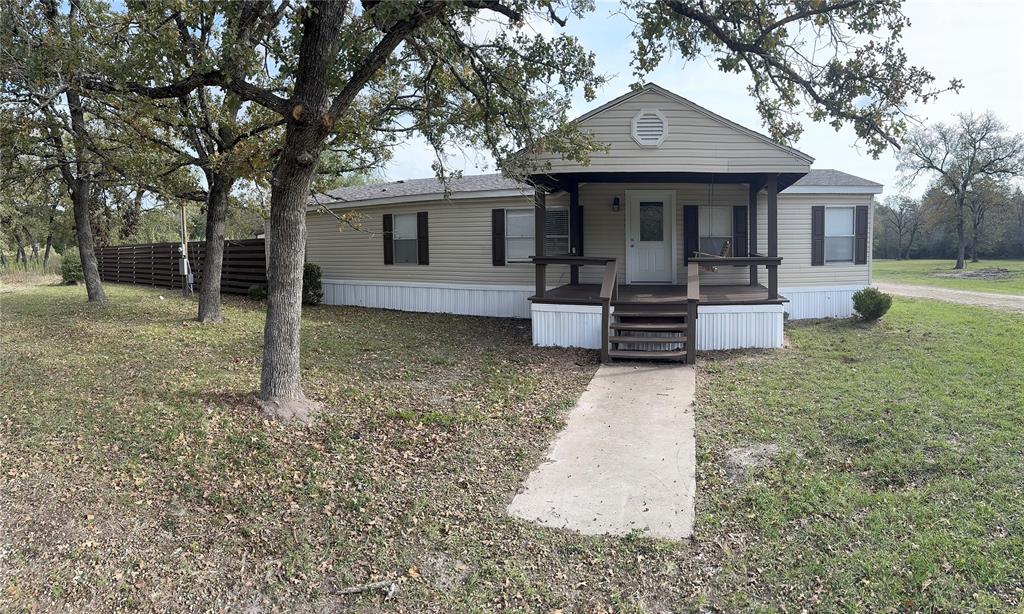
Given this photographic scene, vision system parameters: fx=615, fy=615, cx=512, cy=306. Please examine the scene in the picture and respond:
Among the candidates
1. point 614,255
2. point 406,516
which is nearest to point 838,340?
point 614,255

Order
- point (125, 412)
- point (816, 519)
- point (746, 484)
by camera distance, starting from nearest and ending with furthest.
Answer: point (816, 519) → point (746, 484) → point (125, 412)

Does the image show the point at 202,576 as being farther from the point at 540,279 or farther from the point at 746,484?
the point at 540,279

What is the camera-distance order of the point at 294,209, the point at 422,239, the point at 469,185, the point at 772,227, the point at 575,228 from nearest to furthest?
1. the point at 294,209
2. the point at 772,227
3. the point at 575,228
4. the point at 469,185
5. the point at 422,239

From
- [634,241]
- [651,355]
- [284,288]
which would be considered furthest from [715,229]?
[284,288]

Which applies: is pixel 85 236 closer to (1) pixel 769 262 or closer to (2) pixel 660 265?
(2) pixel 660 265

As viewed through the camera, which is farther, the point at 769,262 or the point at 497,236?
the point at 497,236

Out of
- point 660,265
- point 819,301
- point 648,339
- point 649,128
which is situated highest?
point 649,128

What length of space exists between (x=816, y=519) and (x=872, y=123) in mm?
4333

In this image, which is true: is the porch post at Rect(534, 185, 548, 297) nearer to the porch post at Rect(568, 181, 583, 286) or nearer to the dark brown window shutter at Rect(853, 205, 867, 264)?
the porch post at Rect(568, 181, 583, 286)

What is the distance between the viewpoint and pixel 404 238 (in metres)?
14.7

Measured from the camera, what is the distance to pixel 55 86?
6.42 metres

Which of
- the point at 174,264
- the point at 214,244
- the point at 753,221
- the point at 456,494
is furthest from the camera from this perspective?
Answer: the point at 174,264

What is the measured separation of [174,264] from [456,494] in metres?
18.3

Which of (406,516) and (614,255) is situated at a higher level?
(614,255)
